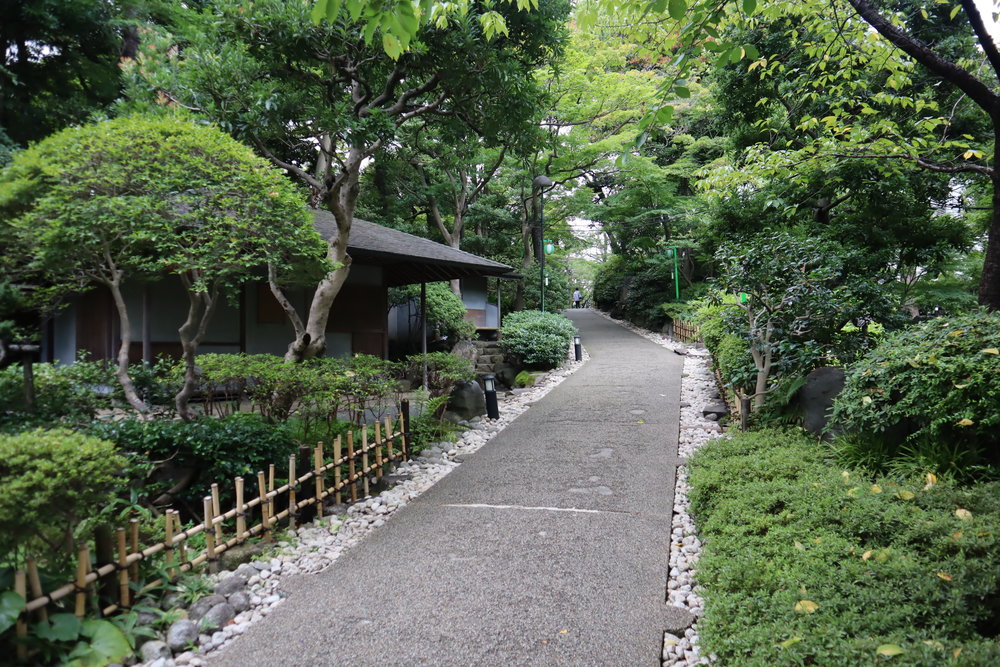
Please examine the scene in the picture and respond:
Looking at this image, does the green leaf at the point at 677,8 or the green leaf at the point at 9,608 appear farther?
the green leaf at the point at 677,8

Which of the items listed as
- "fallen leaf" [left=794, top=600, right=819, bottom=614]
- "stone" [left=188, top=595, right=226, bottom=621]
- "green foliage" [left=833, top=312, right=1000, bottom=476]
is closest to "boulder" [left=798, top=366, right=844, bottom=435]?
"green foliage" [left=833, top=312, right=1000, bottom=476]

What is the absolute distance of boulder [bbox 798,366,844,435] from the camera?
5.46m

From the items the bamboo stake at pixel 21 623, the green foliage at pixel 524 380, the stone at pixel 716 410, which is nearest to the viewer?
the bamboo stake at pixel 21 623

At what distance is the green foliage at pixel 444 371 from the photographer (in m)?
8.58

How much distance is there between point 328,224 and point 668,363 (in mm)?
9064

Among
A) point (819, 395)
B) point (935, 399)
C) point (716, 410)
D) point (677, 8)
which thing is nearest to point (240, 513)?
point (677, 8)

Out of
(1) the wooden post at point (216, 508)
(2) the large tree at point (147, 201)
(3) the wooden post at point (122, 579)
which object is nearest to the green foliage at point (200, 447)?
(2) the large tree at point (147, 201)

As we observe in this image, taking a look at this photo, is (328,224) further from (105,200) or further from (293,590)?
(293,590)

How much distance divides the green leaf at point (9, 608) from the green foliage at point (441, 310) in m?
10.6

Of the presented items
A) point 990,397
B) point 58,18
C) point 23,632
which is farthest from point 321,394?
point 58,18

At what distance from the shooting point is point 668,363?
14.0 meters

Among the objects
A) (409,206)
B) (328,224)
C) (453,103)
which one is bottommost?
(328,224)

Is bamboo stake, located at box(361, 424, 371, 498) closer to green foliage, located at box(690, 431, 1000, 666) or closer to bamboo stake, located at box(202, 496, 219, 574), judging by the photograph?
bamboo stake, located at box(202, 496, 219, 574)

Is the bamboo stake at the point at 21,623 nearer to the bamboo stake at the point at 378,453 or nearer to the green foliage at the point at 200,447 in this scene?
the green foliage at the point at 200,447
